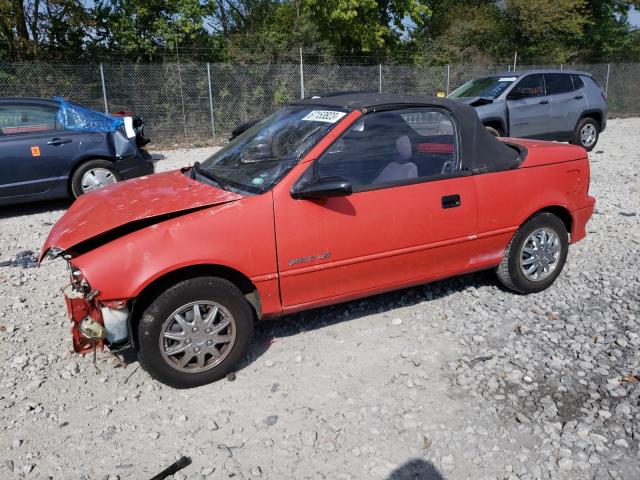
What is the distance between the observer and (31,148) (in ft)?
23.8

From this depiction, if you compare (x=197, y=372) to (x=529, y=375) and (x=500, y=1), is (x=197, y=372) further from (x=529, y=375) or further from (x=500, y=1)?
(x=500, y=1)

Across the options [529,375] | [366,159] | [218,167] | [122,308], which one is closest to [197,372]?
[122,308]

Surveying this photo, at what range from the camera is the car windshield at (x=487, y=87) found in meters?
11.1

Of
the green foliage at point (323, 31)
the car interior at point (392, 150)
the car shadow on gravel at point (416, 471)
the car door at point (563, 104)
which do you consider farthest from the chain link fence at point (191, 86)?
the car shadow on gravel at point (416, 471)

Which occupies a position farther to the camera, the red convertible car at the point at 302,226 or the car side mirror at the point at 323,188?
the car side mirror at the point at 323,188

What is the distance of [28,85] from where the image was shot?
13234 millimetres

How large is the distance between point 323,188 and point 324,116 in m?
0.78

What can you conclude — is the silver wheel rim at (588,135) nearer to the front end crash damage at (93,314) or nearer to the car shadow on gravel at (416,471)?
the car shadow on gravel at (416,471)

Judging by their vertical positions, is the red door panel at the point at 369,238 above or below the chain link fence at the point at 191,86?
below

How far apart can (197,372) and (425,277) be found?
1.82 metres

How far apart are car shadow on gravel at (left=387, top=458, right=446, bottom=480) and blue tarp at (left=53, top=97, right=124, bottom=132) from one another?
6797 millimetres

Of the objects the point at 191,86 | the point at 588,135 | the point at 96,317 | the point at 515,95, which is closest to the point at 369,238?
the point at 96,317

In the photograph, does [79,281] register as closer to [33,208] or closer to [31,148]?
[31,148]

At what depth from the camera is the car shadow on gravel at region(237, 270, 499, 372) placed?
4.09 meters
